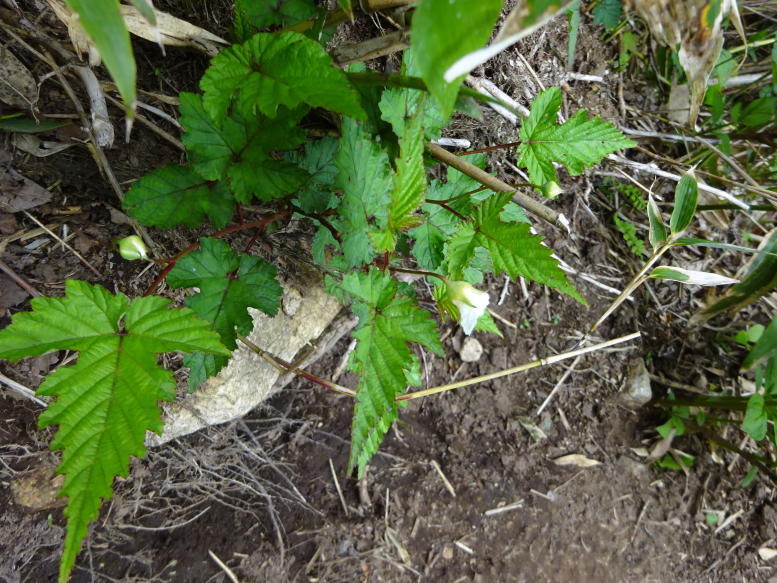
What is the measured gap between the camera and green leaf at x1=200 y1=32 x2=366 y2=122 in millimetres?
787

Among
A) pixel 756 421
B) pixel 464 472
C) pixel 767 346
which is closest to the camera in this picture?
pixel 756 421

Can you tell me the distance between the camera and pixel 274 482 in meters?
1.64

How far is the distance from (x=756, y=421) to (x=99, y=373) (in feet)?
5.63

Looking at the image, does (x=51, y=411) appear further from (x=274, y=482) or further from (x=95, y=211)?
(x=274, y=482)

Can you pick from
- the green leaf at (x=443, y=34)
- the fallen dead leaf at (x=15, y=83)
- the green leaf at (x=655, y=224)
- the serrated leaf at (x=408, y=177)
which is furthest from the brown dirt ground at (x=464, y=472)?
the green leaf at (x=443, y=34)

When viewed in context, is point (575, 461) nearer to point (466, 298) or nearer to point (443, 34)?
point (466, 298)

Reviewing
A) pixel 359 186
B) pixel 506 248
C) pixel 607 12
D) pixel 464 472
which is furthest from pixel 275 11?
pixel 464 472

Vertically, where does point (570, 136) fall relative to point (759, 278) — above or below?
above

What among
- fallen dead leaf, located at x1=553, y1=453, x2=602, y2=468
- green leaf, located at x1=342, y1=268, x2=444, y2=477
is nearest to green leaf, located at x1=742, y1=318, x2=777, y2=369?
fallen dead leaf, located at x1=553, y1=453, x2=602, y2=468

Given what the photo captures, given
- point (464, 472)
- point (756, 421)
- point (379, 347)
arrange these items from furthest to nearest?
point (464, 472) → point (756, 421) → point (379, 347)

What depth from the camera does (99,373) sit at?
0.76 meters

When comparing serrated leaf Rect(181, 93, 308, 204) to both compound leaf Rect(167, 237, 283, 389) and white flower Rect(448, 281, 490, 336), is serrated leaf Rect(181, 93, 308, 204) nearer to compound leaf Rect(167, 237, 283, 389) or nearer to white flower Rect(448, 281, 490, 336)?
compound leaf Rect(167, 237, 283, 389)

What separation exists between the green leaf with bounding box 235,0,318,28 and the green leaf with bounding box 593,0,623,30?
114 centimetres

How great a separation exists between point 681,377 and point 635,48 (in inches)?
48.2
